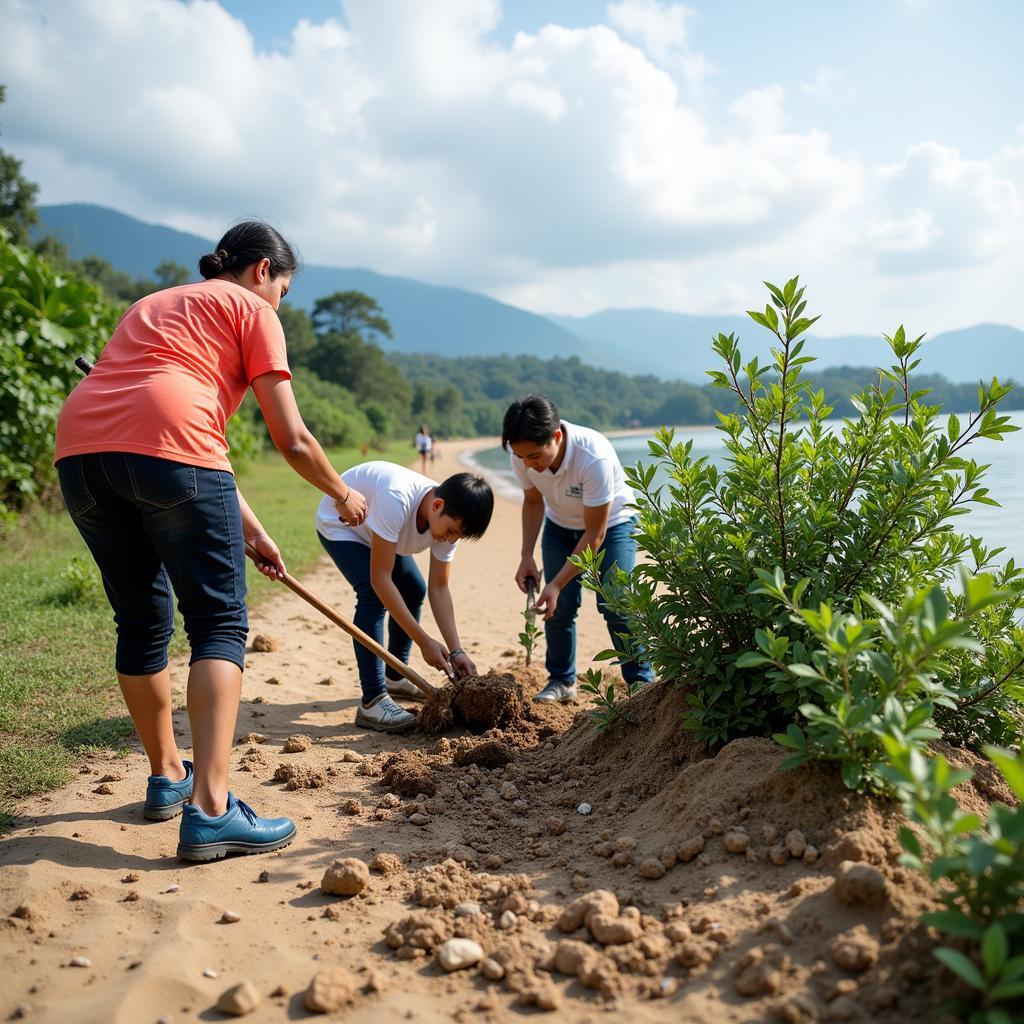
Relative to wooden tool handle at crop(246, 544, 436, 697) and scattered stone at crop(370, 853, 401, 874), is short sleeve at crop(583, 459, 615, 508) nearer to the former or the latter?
wooden tool handle at crop(246, 544, 436, 697)

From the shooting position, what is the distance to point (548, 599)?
13.9ft

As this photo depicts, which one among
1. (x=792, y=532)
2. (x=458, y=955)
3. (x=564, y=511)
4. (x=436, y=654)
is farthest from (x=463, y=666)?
(x=458, y=955)

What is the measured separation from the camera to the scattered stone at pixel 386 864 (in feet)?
8.36

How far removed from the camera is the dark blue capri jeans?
2.48 meters


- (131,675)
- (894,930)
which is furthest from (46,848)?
(894,930)

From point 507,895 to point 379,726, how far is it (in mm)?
1942

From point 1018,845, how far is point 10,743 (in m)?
3.79

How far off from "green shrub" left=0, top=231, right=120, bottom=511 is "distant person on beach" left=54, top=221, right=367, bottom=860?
274 inches

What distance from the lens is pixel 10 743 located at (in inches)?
142

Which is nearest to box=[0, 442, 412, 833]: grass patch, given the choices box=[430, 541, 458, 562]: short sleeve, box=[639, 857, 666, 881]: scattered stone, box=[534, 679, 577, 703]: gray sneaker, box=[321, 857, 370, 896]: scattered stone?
box=[321, 857, 370, 896]: scattered stone

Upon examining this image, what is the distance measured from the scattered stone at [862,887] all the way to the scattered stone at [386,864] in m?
1.31

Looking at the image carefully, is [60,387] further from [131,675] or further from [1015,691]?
[1015,691]

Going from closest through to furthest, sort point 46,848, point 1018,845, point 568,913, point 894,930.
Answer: point 1018,845 < point 894,930 < point 568,913 < point 46,848

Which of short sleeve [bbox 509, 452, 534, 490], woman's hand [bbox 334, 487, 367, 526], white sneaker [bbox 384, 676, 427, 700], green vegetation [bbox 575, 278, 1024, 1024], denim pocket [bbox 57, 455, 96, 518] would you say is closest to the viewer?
green vegetation [bbox 575, 278, 1024, 1024]
